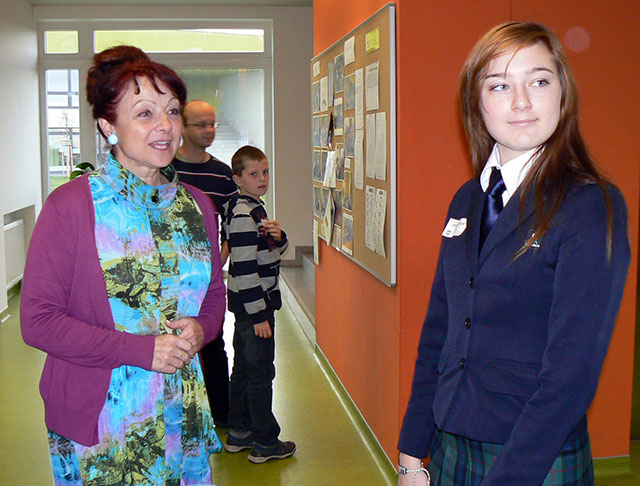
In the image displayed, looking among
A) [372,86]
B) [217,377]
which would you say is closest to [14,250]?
[217,377]

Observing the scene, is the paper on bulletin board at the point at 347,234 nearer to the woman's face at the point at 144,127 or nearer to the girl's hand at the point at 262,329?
the girl's hand at the point at 262,329

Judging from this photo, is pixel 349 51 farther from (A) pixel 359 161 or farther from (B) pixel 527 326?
(B) pixel 527 326

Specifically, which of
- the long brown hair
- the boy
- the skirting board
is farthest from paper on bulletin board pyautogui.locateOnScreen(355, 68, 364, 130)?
the long brown hair

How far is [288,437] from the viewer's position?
401 cm

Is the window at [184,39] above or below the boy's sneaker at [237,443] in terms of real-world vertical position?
above

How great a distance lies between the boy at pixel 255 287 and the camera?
3467 mm

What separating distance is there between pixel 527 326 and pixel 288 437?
9.51 feet

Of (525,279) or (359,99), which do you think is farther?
(359,99)

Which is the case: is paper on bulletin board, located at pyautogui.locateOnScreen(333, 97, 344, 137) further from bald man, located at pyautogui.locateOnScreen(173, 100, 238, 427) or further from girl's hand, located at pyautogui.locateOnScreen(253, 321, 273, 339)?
girl's hand, located at pyautogui.locateOnScreen(253, 321, 273, 339)

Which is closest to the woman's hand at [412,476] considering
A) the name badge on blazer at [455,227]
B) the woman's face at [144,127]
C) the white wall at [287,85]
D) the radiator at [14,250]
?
the name badge on blazer at [455,227]

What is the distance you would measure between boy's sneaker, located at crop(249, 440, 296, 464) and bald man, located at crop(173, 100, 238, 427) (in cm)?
50

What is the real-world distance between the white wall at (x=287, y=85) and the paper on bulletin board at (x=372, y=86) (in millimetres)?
5793

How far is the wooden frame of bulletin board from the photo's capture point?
10.1 feet

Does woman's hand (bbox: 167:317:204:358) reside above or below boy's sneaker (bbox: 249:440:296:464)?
above
